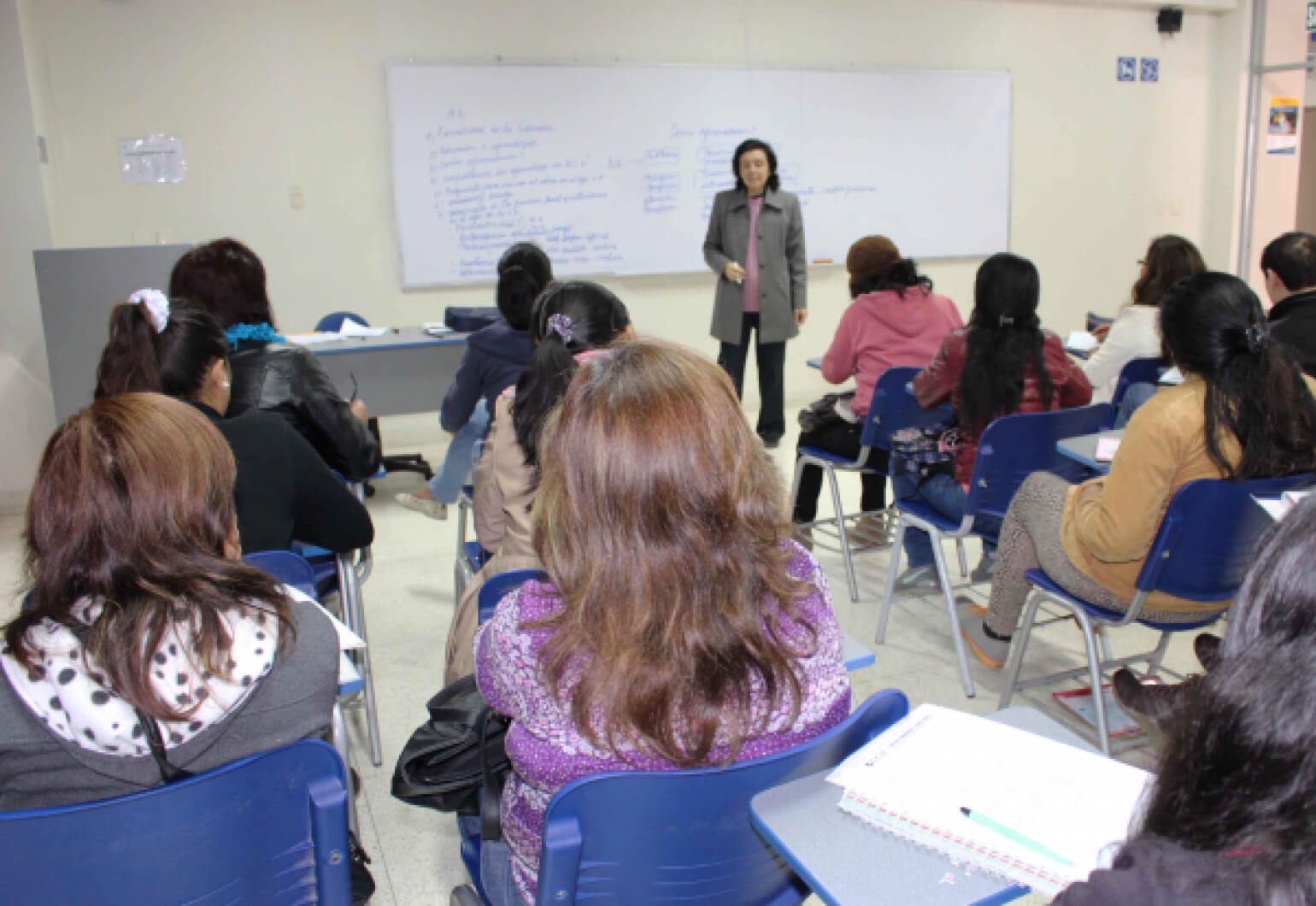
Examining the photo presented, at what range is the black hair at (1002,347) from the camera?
9.21 ft

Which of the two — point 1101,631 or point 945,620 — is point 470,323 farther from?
point 1101,631

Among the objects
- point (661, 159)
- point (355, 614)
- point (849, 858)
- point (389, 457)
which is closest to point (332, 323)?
point (389, 457)

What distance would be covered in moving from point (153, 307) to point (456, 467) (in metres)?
1.56

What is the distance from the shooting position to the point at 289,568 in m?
1.81

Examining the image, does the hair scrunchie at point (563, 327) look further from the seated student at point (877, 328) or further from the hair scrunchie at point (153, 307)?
the seated student at point (877, 328)

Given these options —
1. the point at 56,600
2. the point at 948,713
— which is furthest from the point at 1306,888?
the point at 56,600

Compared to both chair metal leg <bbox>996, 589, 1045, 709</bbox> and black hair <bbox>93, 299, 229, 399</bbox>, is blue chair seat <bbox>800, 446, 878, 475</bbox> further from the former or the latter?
black hair <bbox>93, 299, 229, 399</bbox>

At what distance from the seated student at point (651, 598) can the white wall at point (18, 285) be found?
4378 mm

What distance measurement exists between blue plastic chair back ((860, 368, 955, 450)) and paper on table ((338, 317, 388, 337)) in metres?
2.40

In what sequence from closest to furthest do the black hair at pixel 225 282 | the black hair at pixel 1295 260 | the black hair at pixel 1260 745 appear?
the black hair at pixel 1260 745, the black hair at pixel 225 282, the black hair at pixel 1295 260

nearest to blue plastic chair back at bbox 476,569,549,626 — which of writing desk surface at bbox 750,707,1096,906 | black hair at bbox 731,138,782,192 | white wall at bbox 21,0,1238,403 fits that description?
writing desk surface at bbox 750,707,1096,906

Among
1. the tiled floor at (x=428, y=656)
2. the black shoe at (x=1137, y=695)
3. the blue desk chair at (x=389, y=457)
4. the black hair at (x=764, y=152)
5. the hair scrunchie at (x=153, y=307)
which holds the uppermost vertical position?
the black hair at (x=764, y=152)

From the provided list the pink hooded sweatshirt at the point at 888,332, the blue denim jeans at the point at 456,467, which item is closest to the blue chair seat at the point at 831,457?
the pink hooded sweatshirt at the point at 888,332

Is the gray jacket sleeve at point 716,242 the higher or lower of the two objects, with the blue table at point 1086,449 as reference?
higher
